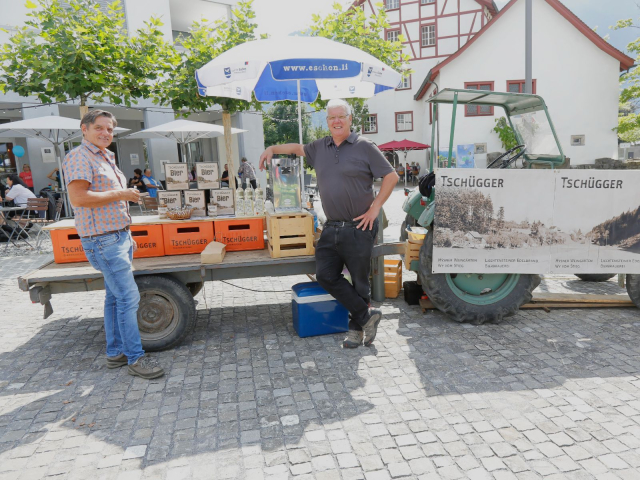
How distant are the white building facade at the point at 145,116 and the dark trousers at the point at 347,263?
461 inches

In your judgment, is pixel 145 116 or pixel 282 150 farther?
pixel 145 116

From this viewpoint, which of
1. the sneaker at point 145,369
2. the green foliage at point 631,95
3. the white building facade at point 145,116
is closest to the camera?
the sneaker at point 145,369

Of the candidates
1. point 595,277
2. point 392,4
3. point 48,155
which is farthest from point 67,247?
point 392,4

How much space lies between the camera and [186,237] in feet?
16.0

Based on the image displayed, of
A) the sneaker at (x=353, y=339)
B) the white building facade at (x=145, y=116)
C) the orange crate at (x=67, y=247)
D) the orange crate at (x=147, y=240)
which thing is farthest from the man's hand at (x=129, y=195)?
the white building facade at (x=145, y=116)

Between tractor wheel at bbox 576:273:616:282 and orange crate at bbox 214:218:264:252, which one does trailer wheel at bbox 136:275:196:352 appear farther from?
tractor wheel at bbox 576:273:616:282

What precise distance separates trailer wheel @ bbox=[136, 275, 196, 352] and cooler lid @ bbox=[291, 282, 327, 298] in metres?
1.01

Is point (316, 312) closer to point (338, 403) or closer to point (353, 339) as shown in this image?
point (353, 339)

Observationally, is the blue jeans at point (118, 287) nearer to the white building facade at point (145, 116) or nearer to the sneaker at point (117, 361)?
the sneaker at point (117, 361)

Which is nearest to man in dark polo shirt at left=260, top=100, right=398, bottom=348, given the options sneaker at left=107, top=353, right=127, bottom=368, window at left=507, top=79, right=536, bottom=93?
sneaker at left=107, top=353, right=127, bottom=368

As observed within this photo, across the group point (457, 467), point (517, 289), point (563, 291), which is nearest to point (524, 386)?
point (457, 467)

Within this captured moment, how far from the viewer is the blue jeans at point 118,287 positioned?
376 centimetres

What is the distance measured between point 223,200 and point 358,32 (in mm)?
6547

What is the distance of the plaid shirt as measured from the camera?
11.8ft
